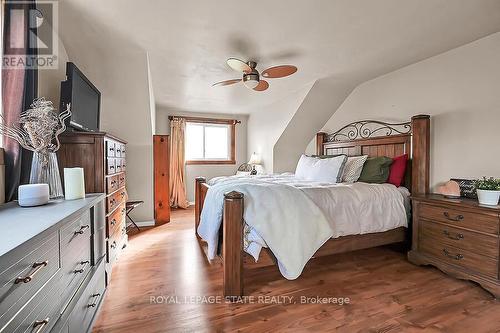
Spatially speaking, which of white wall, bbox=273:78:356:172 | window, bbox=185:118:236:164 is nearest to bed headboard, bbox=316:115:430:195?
white wall, bbox=273:78:356:172

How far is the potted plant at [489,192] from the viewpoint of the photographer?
6.54ft

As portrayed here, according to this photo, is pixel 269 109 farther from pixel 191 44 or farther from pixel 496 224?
pixel 496 224

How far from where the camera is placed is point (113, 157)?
2.45 m

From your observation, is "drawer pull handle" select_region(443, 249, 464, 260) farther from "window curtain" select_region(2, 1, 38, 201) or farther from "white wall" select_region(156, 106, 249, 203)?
"white wall" select_region(156, 106, 249, 203)

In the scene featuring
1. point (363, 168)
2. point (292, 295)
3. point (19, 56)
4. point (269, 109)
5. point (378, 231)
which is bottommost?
point (292, 295)

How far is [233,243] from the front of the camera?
1.84 m

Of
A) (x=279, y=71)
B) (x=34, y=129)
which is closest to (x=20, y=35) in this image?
(x=34, y=129)

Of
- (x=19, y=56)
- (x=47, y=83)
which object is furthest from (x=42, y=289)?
(x=47, y=83)

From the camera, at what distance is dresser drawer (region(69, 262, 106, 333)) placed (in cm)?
118

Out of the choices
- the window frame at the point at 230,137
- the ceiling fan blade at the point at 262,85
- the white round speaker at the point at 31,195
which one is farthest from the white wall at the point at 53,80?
the window frame at the point at 230,137

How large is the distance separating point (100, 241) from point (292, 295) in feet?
5.11

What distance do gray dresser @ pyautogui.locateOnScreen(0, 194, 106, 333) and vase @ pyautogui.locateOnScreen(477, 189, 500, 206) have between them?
3.04 metres

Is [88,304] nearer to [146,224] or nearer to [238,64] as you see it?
[238,64]

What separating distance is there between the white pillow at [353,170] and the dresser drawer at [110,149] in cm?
271
